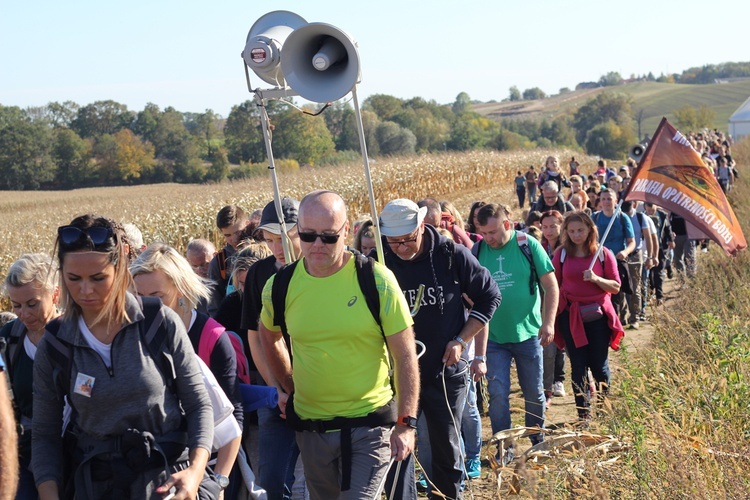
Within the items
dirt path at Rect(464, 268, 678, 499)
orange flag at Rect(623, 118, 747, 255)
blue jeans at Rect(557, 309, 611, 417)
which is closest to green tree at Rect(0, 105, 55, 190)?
dirt path at Rect(464, 268, 678, 499)

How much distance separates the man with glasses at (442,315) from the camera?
5047 mm

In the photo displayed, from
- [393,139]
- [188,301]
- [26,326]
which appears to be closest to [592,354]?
[188,301]

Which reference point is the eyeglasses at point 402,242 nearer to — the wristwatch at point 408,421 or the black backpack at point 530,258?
the wristwatch at point 408,421

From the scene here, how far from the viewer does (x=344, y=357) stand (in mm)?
3803

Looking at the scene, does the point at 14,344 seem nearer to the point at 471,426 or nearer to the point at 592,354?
the point at 471,426

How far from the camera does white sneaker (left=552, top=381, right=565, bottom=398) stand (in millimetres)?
8562

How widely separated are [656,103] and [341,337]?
514 ft

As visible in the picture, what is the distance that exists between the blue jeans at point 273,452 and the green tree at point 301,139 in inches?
1740

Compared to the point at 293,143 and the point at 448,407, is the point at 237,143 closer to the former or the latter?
the point at 293,143

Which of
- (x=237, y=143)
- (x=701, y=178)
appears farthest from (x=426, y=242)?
(x=237, y=143)

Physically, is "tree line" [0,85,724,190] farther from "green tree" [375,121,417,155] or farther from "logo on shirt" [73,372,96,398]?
Answer: "logo on shirt" [73,372,96,398]

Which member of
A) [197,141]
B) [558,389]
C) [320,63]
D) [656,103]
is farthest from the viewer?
[656,103]

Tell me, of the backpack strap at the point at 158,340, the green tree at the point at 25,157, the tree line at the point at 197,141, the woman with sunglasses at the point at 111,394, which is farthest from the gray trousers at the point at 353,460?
the green tree at the point at 25,157

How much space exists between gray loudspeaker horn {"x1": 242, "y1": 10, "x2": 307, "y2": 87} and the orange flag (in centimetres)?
521
